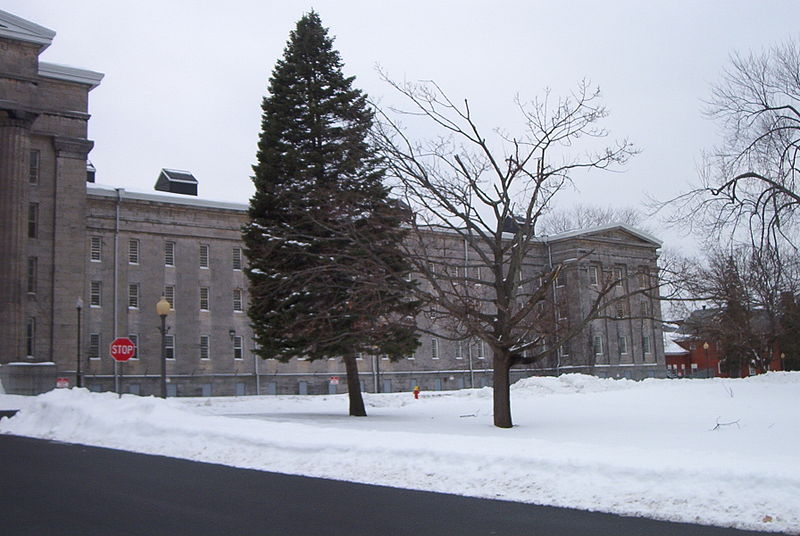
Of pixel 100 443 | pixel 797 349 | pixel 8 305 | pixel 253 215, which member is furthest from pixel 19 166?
pixel 797 349

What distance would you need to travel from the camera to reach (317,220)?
2669 cm

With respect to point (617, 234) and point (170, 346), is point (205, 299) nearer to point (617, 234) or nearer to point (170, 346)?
point (170, 346)

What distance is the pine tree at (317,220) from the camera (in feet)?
85.8

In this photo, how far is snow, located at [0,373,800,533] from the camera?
33.9ft

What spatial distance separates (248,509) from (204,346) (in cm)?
5167

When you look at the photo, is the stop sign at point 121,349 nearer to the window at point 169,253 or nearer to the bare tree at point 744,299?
the bare tree at point 744,299

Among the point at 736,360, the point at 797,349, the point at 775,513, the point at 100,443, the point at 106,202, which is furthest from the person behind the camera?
the point at 736,360

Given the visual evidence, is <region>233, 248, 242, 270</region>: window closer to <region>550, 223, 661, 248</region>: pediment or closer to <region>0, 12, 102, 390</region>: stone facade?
<region>0, 12, 102, 390</region>: stone facade

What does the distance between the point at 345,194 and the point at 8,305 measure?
24.1 meters

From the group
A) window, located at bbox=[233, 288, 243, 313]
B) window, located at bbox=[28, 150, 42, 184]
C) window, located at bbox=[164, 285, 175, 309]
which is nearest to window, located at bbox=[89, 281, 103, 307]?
window, located at bbox=[164, 285, 175, 309]

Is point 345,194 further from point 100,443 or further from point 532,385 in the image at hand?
point 532,385

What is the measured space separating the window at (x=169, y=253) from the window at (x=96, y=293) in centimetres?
503

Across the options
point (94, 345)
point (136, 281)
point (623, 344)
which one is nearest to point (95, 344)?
point (94, 345)

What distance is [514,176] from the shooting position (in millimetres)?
23094
